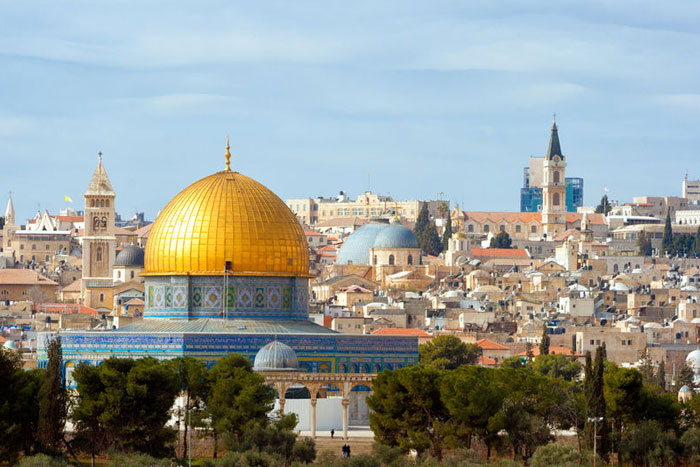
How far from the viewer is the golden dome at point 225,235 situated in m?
52.1

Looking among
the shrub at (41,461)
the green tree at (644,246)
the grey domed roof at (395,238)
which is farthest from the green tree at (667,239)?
the shrub at (41,461)

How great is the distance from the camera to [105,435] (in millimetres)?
42312

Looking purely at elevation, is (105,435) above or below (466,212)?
below

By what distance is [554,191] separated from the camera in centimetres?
13450

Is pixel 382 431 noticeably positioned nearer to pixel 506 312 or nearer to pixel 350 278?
pixel 506 312

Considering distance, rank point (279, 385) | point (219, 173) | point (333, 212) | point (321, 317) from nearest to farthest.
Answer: point (279, 385) < point (219, 173) < point (321, 317) < point (333, 212)

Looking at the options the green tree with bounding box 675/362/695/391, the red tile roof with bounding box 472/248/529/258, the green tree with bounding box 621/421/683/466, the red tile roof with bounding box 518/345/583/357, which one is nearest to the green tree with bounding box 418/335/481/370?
the red tile roof with bounding box 518/345/583/357

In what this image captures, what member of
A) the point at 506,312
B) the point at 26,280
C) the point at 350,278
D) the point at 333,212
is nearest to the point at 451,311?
the point at 506,312

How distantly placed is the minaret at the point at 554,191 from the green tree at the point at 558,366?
62.0m

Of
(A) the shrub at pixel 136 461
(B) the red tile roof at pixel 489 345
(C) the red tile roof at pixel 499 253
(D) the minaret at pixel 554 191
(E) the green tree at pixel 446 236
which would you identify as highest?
(D) the minaret at pixel 554 191

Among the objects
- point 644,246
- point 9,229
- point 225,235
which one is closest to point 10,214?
point 9,229

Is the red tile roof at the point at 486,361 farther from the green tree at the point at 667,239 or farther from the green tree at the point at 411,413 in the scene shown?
the green tree at the point at 667,239

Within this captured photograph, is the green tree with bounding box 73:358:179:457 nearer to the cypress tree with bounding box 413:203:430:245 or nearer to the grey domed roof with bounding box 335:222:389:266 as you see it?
the grey domed roof with bounding box 335:222:389:266

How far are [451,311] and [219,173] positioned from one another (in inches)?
1477
